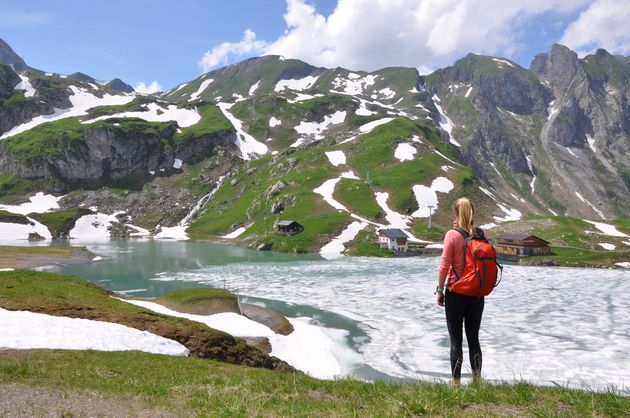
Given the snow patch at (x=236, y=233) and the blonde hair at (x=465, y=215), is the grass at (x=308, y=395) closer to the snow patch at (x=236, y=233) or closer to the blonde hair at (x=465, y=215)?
the blonde hair at (x=465, y=215)

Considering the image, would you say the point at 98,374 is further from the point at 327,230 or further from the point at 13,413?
the point at 327,230

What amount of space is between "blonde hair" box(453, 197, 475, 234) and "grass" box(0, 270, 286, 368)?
19471mm

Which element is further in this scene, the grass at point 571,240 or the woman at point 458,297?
the grass at point 571,240

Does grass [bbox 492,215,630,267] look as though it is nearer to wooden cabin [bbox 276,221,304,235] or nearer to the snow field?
wooden cabin [bbox 276,221,304,235]

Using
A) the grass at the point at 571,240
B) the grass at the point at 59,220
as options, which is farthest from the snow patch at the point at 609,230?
the grass at the point at 59,220

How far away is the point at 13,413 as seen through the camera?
410 inches

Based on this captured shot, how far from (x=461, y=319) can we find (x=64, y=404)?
10479mm

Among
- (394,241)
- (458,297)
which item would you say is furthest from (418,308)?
(394,241)

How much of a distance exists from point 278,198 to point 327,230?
1614 inches

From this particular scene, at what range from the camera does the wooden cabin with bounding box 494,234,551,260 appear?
11781cm

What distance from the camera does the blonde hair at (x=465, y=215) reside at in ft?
37.6

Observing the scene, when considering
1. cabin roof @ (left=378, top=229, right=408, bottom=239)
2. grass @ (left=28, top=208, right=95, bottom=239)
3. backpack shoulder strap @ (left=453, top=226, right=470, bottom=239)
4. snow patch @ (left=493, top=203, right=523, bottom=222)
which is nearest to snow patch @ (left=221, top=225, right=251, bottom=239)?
cabin roof @ (left=378, top=229, right=408, bottom=239)

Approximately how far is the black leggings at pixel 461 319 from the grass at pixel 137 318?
1819 centimetres

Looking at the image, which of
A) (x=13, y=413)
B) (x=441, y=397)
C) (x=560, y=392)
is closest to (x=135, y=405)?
(x=13, y=413)
